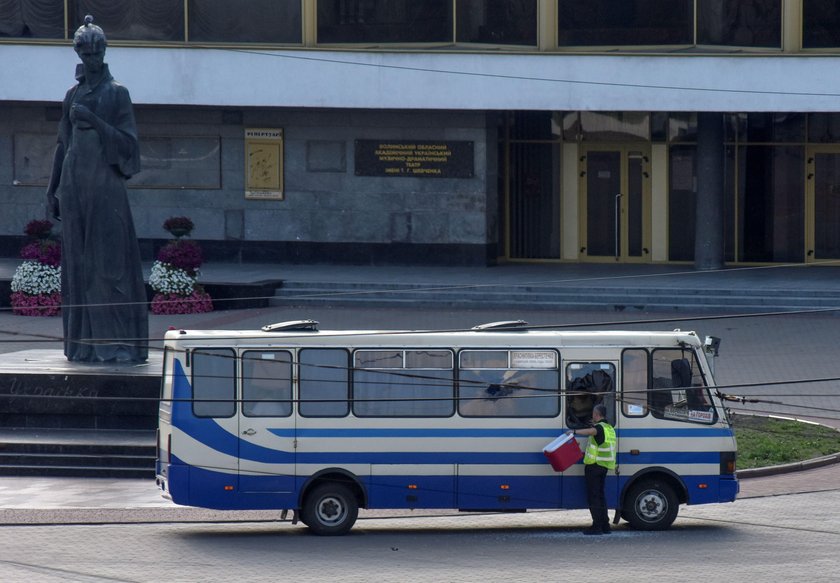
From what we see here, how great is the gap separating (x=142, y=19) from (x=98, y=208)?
15248 millimetres

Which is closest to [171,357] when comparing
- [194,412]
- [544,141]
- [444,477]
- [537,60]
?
[194,412]

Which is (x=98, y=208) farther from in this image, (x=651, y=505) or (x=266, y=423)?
(x=651, y=505)

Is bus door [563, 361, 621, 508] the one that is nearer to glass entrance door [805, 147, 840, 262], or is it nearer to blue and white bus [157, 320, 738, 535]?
blue and white bus [157, 320, 738, 535]

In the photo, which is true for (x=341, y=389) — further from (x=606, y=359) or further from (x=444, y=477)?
(x=606, y=359)

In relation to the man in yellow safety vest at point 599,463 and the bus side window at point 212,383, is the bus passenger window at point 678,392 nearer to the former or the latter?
the man in yellow safety vest at point 599,463

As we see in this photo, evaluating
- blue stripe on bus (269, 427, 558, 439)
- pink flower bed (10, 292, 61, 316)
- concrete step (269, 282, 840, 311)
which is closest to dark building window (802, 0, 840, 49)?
concrete step (269, 282, 840, 311)

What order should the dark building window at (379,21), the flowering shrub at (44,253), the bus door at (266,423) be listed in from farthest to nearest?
the dark building window at (379,21), the flowering shrub at (44,253), the bus door at (266,423)

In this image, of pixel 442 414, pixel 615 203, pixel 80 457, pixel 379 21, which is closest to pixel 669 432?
pixel 442 414

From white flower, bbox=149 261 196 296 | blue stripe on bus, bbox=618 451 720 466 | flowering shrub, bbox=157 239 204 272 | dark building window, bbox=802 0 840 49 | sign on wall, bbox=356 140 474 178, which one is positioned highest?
dark building window, bbox=802 0 840 49

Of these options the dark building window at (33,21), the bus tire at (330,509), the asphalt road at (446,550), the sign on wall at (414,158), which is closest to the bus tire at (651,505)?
the asphalt road at (446,550)

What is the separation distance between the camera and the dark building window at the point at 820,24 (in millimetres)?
31188

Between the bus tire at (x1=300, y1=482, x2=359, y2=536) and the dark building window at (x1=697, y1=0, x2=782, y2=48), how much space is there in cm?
1927

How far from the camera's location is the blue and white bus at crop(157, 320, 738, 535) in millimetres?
15664

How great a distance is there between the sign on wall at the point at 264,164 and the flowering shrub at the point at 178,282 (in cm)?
535
